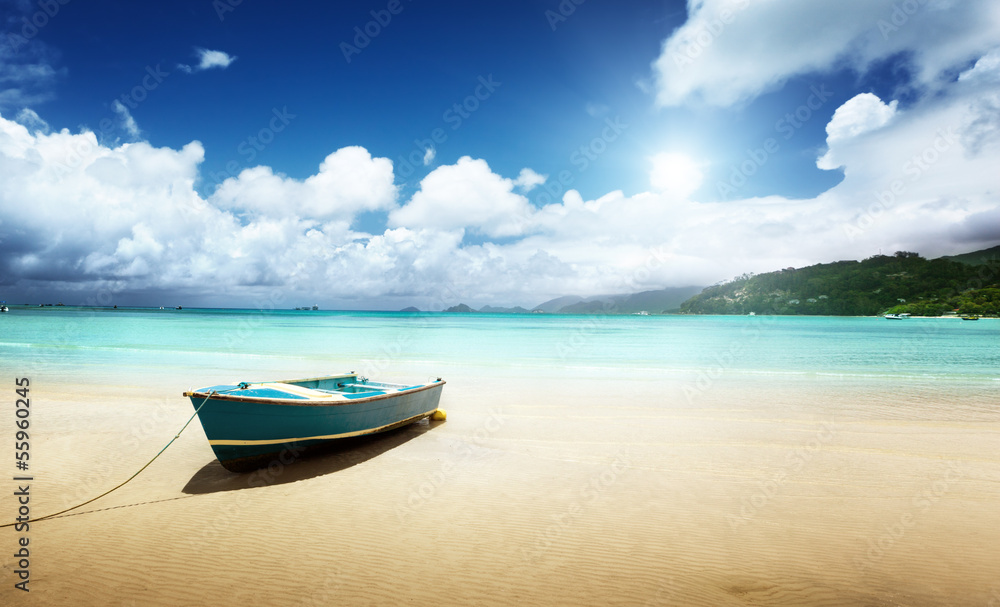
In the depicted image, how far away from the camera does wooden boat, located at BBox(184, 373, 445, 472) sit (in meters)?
6.97

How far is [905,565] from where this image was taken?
538 cm

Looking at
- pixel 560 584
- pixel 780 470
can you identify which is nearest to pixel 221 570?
pixel 560 584

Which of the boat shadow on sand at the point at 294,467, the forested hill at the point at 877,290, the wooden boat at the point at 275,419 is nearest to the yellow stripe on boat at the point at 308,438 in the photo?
the wooden boat at the point at 275,419

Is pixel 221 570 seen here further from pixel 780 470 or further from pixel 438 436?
pixel 780 470

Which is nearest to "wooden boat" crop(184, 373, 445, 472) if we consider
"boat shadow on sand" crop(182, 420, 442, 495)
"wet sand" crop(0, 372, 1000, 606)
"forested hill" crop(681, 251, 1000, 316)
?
"boat shadow on sand" crop(182, 420, 442, 495)

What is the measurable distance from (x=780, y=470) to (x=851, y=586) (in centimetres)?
394

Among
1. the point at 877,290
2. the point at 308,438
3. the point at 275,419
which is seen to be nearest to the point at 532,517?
the point at 308,438

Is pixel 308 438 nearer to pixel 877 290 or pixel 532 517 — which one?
pixel 532 517

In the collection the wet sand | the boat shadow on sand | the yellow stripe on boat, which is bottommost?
the wet sand

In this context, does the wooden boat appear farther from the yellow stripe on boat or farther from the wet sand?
the wet sand

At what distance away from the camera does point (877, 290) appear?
13762cm

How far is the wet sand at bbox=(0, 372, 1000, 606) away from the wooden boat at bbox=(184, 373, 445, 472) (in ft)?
1.64

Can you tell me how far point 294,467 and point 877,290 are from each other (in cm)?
17674

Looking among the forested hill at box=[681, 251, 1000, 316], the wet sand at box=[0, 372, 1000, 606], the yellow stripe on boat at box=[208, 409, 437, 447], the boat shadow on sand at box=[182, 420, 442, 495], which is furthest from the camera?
the forested hill at box=[681, 251, 1000, 316]
